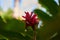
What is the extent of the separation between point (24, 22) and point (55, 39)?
0.16 metres

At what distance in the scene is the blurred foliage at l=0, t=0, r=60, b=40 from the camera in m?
0.75

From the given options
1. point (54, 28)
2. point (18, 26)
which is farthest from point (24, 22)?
point (54, 28)

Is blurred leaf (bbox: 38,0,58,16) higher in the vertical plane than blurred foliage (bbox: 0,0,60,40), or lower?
higher

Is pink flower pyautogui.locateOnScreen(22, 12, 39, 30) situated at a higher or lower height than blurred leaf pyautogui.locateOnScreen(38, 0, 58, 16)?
lower

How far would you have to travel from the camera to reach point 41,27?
0.78m

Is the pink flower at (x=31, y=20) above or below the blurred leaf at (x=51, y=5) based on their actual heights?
below

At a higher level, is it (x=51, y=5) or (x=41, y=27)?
(x=51, y=5)

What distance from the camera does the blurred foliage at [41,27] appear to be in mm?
747

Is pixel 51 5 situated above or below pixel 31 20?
above

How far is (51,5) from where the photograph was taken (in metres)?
0.84

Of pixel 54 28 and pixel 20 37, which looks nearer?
pixel 54 28

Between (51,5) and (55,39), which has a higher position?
(51,5)

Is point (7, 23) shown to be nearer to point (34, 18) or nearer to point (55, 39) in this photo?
point (34, 18)

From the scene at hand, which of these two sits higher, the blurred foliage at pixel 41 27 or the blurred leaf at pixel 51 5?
the blurred leaf at pixel 51 5
